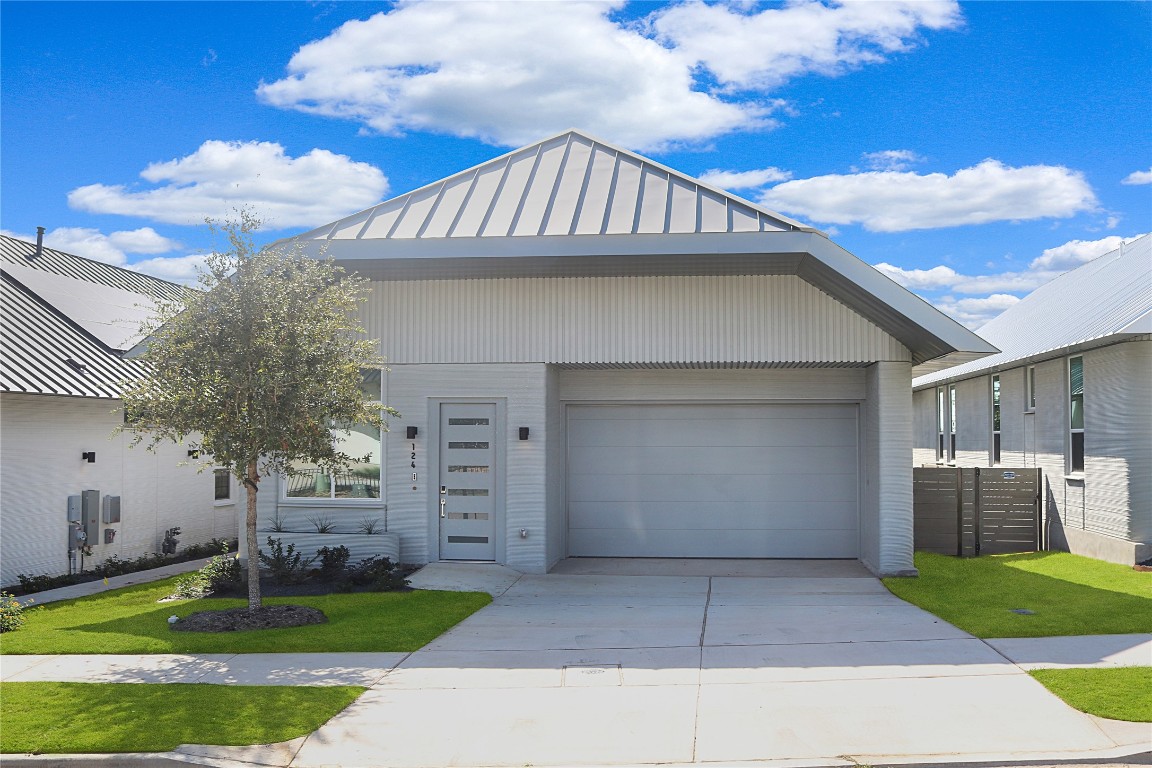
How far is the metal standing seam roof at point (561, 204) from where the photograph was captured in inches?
493

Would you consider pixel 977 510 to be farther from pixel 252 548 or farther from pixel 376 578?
pixel 252 548

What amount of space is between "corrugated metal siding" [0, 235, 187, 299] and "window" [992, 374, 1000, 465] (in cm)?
1639

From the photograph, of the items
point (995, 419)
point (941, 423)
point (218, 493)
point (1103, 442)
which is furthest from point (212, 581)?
point (941, 423)

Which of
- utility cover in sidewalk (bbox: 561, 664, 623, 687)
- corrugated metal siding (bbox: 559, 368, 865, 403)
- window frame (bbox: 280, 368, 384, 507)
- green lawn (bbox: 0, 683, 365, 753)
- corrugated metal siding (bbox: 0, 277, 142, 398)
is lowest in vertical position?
green lawn (bbox: 0, 683, 365, 753)

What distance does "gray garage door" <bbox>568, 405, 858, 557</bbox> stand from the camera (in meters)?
15.0

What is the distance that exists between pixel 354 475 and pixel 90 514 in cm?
429

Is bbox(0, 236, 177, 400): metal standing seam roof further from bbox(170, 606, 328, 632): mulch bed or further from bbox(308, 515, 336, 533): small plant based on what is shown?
bbox(170, 606, 328, 632): mulch bed

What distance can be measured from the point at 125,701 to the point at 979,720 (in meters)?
6.40

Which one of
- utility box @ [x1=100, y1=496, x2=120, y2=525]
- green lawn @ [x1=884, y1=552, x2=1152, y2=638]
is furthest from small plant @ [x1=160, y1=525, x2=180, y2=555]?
green lawn @ [x1=884, y1=552, x2=1152, y2=638]

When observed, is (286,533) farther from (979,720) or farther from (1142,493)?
(1142,493)

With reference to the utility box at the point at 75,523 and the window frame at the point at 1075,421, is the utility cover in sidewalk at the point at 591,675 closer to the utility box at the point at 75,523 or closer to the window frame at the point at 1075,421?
the utility box at the point at 75,523

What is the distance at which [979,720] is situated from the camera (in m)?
6.90

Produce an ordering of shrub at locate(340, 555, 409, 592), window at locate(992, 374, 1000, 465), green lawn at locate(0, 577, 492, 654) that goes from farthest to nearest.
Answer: window at locate(992, 374, 1000, 465), shrub at locate(340, 555, 409, 592), green lawn at locate(0, 577, 492, 654)

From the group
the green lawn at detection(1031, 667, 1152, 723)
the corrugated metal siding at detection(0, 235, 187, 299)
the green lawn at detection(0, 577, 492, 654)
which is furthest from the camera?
the corrugated metal siding at detection(0, 235, 187, 299)
